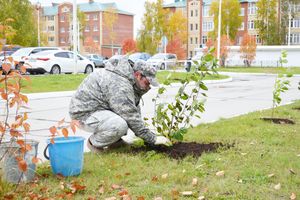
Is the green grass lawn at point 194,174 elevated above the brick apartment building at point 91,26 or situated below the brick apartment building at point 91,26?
below

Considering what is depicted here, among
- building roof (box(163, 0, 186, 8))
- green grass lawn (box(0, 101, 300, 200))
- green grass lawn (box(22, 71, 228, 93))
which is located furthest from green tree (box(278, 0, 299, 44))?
green grass lawn (box(0, 101, 300, 200))

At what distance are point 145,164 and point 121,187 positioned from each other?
2.98ft

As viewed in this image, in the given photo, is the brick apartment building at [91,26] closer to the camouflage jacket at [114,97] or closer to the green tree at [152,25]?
the green tree at [152,25]

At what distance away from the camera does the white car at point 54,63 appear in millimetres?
24859

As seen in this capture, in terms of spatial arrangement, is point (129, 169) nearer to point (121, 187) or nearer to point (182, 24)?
point (121, 187)

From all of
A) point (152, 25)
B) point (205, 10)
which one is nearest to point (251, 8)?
point (205, 10)

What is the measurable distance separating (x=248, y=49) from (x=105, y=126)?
47.9 metres

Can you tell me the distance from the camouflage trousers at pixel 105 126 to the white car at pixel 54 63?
19709mm

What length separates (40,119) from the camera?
10242mm

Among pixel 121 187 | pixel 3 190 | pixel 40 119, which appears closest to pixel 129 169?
pixel 121 187

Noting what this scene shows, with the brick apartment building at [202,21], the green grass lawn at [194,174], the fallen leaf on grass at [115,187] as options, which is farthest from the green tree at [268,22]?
the fallen leaf on grass at [115,187]

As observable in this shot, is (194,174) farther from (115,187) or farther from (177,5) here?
(177,5)

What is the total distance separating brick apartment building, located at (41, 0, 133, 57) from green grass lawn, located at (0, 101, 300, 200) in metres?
88.3

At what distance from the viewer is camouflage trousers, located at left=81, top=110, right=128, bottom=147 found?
213 inches
